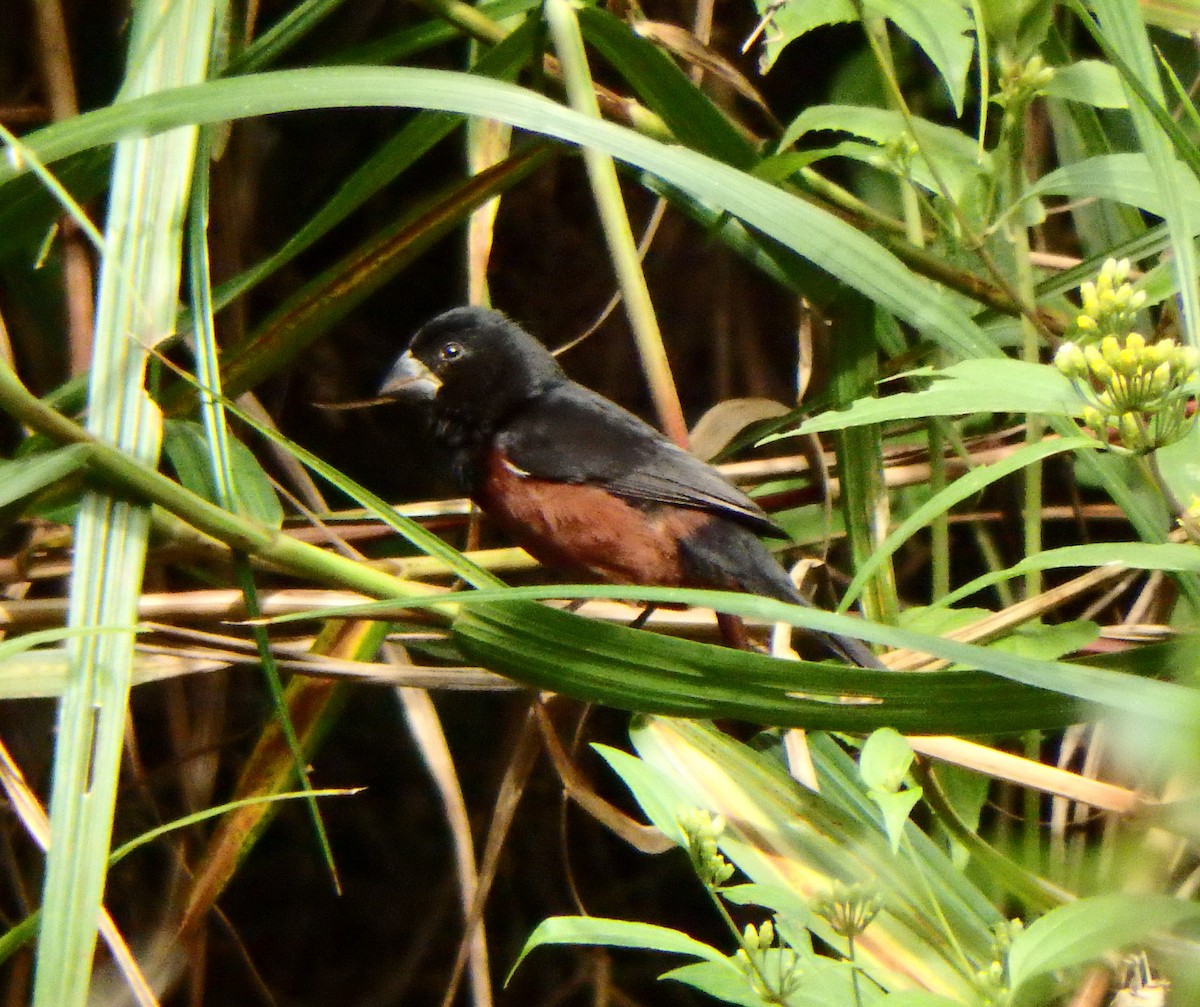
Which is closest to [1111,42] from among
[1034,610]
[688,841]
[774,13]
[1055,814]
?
[774,13]

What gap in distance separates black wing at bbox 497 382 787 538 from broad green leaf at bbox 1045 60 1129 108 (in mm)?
939

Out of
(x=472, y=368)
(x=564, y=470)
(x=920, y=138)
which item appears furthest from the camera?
(x=472, y=368)

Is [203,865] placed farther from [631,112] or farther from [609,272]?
[609,272]

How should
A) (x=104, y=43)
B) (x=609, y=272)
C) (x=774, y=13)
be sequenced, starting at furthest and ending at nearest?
1. (x=609, y=272)
2. (x=104, y=43)
3. (x=774, y=13)

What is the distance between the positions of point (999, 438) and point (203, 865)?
1.45m

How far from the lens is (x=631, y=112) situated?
7.04 ft

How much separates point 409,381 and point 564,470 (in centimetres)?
38

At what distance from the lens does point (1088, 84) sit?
5.41 feet

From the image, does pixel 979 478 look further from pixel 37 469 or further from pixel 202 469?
pixel 202 469

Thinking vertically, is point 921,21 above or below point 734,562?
above

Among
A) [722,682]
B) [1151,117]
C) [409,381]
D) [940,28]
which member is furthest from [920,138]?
[409,381]

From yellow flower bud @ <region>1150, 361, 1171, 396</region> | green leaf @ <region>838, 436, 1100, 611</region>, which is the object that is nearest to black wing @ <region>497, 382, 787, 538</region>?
green leaf @ <region>838, 436, 1100, 611</region>

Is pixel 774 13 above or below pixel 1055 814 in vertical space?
above

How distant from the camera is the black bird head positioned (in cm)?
265
